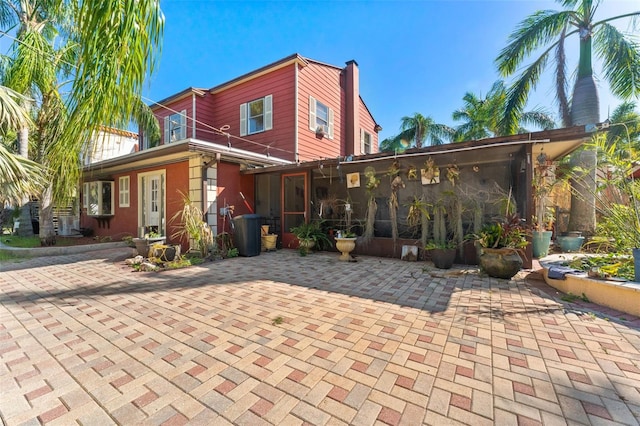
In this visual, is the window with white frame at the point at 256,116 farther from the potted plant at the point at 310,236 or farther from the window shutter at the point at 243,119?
the potted plant at the point at 310,236

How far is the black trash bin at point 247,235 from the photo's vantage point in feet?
20.7

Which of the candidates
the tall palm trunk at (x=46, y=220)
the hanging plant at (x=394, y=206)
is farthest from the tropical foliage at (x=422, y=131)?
the tall palm trunk at (x=46, y=220)

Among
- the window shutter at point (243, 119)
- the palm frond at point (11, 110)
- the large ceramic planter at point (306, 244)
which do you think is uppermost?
the window shutter at point (243, 119)

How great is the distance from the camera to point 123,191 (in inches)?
350

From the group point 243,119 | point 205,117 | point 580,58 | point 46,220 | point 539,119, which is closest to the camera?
point 580,58

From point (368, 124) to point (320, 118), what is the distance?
4.24 metres

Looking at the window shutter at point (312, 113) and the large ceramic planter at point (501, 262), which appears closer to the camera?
the large ceramic planter at point (501, 262)

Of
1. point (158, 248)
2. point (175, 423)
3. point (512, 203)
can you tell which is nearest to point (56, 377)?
point (175, 423)

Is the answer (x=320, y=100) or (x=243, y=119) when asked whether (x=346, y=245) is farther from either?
(x=243, y=119)

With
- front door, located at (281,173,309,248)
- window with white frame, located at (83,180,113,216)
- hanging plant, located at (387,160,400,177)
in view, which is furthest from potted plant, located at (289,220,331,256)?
window with white frame, located at (83,180,113,216)

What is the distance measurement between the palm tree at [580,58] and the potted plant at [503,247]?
3453 mm

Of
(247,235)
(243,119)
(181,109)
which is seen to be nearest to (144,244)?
(247,235)

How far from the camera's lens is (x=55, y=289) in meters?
3.78

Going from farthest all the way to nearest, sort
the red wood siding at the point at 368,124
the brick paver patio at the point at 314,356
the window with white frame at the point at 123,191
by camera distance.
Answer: the red wood siding at the point at 368,124 → the window with white frame at the point at 123,191 → the brick paver patio at the point at 314,356
